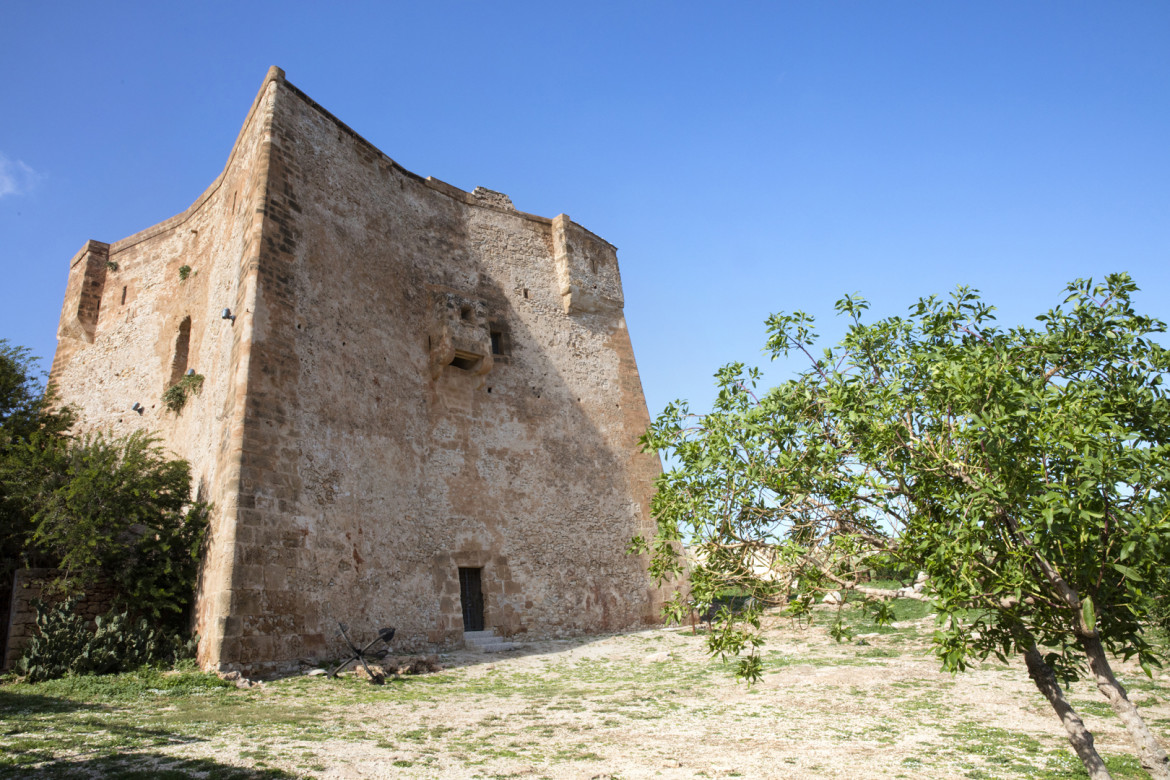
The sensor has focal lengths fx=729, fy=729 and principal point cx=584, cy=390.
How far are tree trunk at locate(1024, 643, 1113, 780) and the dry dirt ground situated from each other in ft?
1.86

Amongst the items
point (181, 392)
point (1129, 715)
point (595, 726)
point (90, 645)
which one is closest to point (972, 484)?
point (1129, 715)

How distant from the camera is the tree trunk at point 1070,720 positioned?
4656mm

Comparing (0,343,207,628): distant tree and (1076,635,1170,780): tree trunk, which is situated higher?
(0,343,207,628): distant tree

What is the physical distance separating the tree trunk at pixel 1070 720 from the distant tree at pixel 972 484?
1 cm

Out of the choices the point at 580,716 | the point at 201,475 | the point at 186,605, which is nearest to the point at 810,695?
the point at 580,716

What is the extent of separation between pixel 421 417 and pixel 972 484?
10.4 meters

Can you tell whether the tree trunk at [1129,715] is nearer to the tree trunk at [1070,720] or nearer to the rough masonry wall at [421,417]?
the tree trunk at [1070,720]

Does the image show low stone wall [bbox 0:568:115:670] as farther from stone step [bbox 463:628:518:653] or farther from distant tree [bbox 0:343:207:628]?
stone step [bbox 463:628:518:653]

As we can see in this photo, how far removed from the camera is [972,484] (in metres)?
4.40

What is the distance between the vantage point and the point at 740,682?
8945mm

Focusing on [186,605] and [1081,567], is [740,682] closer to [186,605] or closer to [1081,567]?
[1081,567]

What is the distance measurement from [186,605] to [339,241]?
6307 millimetres

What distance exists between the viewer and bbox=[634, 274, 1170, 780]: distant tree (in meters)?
4.04

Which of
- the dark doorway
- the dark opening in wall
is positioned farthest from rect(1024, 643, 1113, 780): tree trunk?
the dark opening in wall
